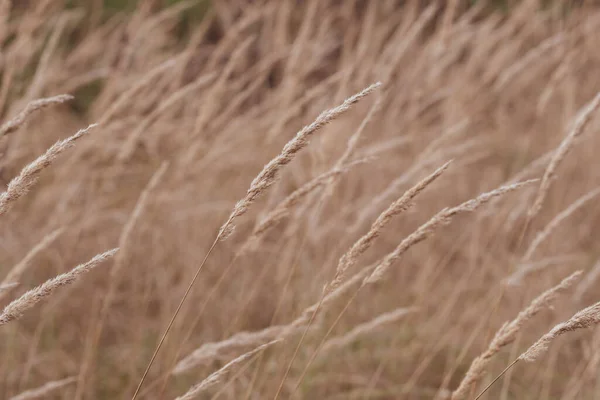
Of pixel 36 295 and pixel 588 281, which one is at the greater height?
pixel 36 295

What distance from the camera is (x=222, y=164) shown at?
116 inches

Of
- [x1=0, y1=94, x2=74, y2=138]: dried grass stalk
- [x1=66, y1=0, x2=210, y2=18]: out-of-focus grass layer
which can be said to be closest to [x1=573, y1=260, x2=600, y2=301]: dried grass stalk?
[x1=0, y1=94, x2=74, y2=138]: dried grass stalk

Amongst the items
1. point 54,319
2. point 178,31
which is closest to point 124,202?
point 54,319

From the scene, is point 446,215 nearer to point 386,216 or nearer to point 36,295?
point 386,216

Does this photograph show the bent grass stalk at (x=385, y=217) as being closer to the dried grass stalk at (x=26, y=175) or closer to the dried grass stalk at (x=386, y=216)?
the dried grass stalk at (x=386, y=216)

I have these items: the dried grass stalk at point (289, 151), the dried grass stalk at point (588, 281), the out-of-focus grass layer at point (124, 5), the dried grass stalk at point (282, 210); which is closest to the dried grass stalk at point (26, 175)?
the dried grass stalk at point (289, 151)

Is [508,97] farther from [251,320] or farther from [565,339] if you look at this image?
[251,320]

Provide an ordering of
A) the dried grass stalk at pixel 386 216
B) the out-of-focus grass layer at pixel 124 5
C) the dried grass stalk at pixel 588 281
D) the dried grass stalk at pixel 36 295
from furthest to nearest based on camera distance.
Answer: the out-of-focus grass layer at pixel 124 5, the dried grass stalk at pixel 588 281, the dried grass stalk at pixel 386 216, the dried grass stalk at pixel 36 295

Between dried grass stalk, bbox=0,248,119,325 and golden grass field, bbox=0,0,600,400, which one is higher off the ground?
dried grass stalk, bbox=0,248,119,325

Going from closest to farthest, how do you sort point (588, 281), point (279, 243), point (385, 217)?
point (385, 217), point (588, 281), point (279, 243)

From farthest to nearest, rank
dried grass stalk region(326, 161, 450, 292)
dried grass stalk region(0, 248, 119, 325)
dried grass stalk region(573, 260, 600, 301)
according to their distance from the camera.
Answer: dried grass stalk region(573, 260, 600, 301), dried grass stalk region(326, 161, 450, 292), dried grass stalk region(0, 248, 119, 325)

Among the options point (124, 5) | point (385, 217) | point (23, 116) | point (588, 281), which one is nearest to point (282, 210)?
point (385, 217)

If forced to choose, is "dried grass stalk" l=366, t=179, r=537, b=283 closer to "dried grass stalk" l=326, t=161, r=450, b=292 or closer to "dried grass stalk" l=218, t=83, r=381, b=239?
"dried grass stalk" l=326, t=161, r=450, b=292

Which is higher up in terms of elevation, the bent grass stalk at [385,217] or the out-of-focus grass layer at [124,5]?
the out-of-focus grass layer at [124,5]
